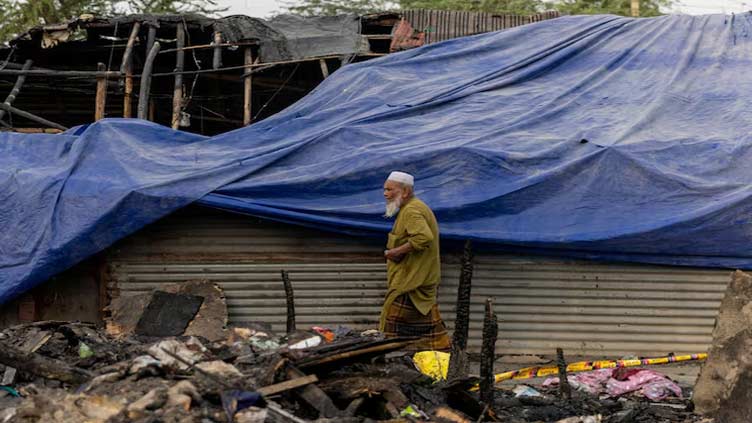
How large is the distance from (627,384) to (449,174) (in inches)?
92.6

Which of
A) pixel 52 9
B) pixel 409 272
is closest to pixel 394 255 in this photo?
pixel 409 272

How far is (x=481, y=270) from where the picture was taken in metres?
9.34

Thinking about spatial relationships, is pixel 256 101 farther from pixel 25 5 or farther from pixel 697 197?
pixel 25 5

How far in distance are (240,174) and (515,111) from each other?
2.70m

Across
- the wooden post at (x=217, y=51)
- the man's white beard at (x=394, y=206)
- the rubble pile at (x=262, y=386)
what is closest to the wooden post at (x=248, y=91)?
the wooden post at (x=217, y=51)

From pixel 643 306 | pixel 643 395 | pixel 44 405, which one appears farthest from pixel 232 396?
pixel 643 306

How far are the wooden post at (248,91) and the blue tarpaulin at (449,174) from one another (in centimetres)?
140

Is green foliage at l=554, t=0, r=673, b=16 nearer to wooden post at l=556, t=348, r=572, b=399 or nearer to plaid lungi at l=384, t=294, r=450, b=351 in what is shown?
plaid lungi at l=384, t=294, r=450, b=351

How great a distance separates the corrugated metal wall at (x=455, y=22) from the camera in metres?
12.3

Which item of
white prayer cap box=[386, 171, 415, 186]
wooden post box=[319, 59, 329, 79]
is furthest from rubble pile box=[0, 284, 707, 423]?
wooden post box=[319, 59, 329, 79]

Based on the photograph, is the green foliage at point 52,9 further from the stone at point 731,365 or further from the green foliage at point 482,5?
the stone at point 731,365

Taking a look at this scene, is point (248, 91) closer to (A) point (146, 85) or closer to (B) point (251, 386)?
(A) point (146, 85)

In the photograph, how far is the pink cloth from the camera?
789cm

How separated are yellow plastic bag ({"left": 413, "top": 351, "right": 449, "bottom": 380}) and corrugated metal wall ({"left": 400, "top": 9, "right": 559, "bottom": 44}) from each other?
17.2 ft
